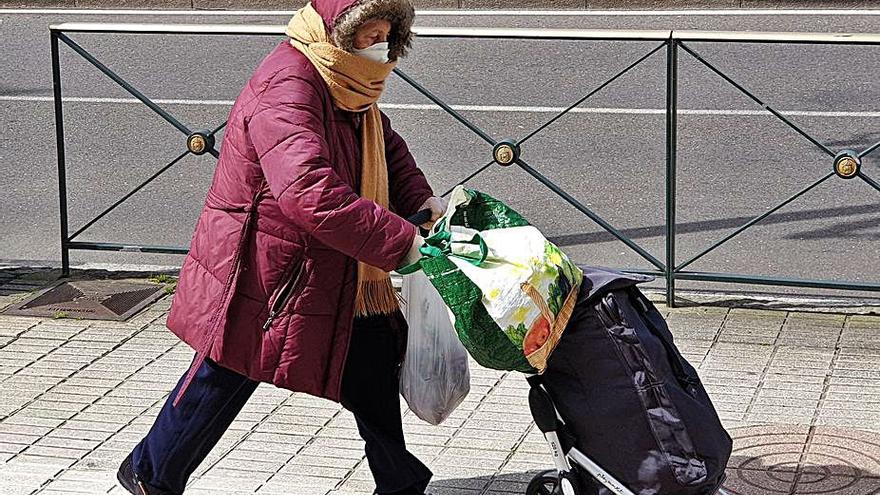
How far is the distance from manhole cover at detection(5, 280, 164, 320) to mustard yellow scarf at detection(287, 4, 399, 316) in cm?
274

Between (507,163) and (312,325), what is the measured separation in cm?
280

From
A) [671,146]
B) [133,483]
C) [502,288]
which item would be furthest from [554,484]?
[671,146]

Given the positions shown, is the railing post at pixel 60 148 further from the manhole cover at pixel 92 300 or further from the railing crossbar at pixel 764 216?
the railing crossbar at pixel 764 216

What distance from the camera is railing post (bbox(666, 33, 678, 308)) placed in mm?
6195

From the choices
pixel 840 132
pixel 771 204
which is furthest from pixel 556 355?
pixel 840 132

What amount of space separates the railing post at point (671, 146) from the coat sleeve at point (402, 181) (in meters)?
2.31

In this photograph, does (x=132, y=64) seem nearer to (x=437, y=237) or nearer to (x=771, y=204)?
(x=771, y=204)

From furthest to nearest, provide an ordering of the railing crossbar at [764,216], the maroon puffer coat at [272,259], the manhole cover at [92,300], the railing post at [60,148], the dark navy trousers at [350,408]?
the railing post at [60,148], the manhole cover at [92,300], the railing crossbar at [764,216], the dark navy trousers at [350,408], the maroon puffer coat at [272,259]

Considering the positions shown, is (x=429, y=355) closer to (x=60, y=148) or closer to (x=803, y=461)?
(x=803, y=461)

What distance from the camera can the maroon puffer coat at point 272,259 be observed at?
3.66 m

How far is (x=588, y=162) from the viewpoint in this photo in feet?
30.8

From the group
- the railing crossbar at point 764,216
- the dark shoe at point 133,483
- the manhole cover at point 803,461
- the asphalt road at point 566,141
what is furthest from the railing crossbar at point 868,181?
the dark shoe at point 133,483

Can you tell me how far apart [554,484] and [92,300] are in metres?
3.30

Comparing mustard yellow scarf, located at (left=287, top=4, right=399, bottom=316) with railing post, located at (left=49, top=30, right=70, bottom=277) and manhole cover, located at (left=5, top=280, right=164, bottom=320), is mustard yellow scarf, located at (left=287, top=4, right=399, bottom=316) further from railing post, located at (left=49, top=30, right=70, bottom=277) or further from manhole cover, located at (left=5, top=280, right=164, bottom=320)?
railing post, located at (left=49, top=30, right=70, bottom=277)
